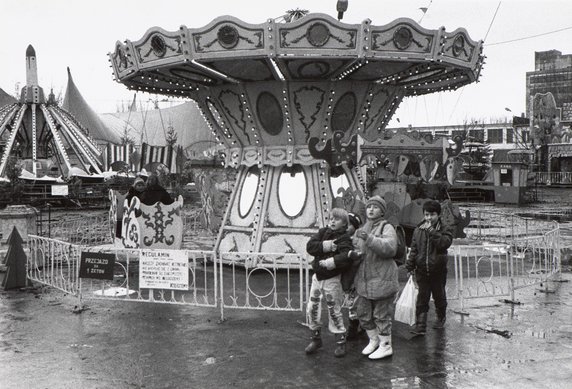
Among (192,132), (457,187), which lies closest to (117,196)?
(457,187)

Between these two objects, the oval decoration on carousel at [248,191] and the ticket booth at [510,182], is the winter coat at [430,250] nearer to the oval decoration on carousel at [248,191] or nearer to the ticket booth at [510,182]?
the oval decoration on carousel at [248,191]

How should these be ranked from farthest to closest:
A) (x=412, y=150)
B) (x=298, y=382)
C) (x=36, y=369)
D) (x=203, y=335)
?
(x=412, y=150) < (x=203, y=335) < (x=36, y=369) < (x=298, y=382)

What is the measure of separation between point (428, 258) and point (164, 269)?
3.58 m

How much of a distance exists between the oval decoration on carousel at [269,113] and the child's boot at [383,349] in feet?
22.3

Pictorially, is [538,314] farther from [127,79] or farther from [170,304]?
[127,79]

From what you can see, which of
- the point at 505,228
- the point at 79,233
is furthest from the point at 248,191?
the point at 505,228

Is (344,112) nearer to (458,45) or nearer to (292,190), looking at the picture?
(292,190)

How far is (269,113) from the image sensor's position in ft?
40.3

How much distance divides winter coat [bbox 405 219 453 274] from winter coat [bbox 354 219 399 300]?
852 mm

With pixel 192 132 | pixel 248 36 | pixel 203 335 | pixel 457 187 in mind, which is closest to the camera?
pixel 203 335

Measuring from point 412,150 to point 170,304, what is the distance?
525 cm

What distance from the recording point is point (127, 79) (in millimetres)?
12555

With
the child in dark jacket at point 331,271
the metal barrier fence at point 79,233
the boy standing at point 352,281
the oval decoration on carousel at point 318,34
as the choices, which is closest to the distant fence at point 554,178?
the metal barrier fence at point 79,233

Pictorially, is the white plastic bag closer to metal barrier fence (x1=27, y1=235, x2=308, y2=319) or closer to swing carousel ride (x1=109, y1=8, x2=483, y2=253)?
metal barrier fence (x1=27, y1=235, x2=308, y2=319)
